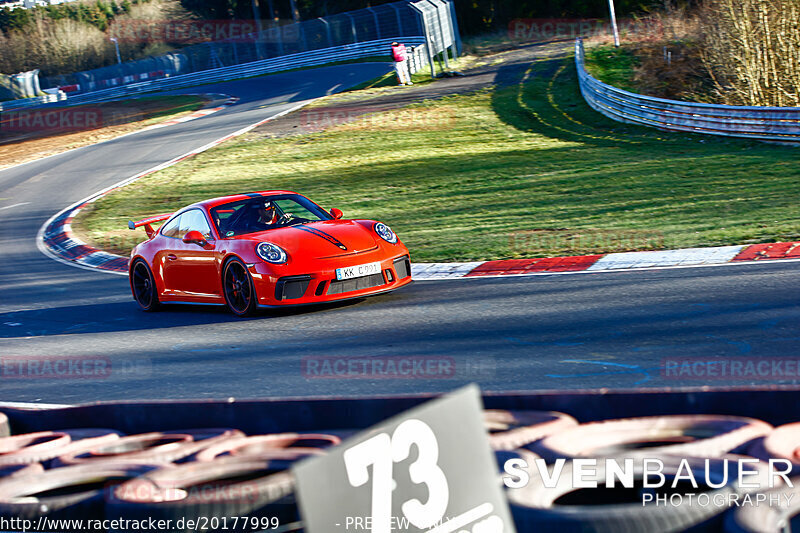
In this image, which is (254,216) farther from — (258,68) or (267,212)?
(258,68)

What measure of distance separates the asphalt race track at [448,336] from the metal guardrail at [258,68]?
39678 millimetres

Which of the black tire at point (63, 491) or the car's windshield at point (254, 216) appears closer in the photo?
the black tire at point (63, 491)

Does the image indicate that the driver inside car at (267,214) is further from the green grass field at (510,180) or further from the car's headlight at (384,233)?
the green grass field at (510,180)

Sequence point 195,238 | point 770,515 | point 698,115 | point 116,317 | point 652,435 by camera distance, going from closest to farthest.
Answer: point 770,515 < point 652,435 < point 195,238 < point 116,317 < point 698,115

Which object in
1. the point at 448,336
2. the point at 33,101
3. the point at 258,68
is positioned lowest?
the point at 448,336

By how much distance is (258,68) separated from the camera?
5681 cm

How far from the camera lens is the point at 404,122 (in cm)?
2831

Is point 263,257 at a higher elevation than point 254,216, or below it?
below

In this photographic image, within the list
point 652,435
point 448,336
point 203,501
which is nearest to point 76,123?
point 448,336

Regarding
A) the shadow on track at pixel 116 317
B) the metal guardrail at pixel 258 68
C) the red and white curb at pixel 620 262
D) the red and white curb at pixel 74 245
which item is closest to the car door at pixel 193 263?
the shadow on track at pixel 116 317

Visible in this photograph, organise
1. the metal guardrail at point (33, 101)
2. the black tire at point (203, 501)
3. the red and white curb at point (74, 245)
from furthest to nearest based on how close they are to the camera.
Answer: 1. the metal guardrail at point (33, 101)
2. the red and white curb at point (74, 245)
3. the black tire at point (203, 501)

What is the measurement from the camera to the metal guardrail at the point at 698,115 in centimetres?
1945

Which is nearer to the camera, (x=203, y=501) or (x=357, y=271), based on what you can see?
(x=203, y=501)

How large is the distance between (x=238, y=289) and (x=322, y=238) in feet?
3.64
